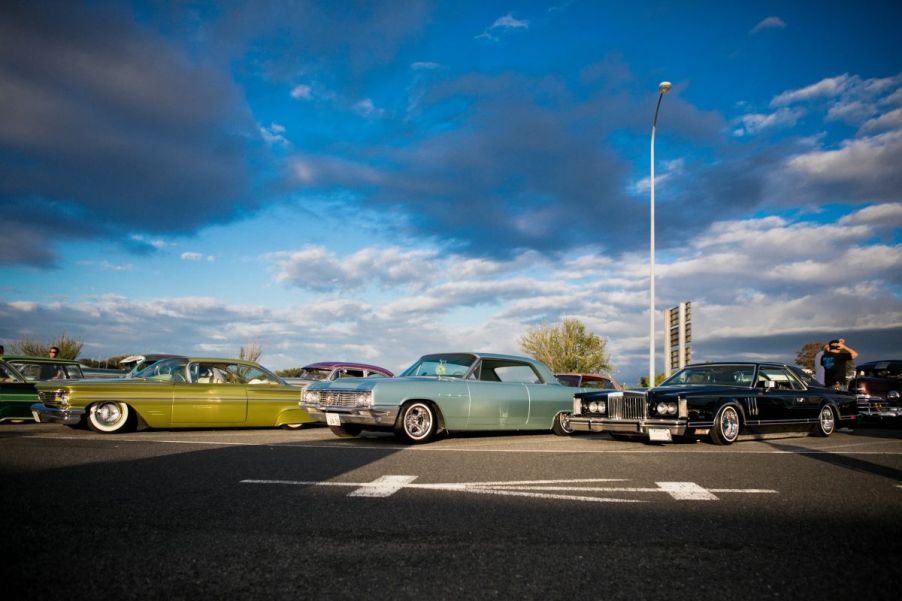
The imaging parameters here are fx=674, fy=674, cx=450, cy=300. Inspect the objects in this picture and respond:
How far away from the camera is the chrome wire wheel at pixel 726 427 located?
10125 mm

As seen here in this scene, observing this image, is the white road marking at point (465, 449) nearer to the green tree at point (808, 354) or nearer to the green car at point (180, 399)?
the green car at point (180, 399)

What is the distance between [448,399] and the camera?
1055 centimetres

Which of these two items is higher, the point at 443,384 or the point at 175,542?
the point at 443,384

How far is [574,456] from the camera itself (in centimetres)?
844

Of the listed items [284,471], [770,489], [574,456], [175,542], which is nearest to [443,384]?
[574,456]

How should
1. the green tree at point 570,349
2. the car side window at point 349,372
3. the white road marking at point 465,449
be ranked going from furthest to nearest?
the green tree at point 570,349 < the car side window at point 349,372 < the white road marking at point 465,449

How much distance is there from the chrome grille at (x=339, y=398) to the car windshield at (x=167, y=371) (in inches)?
120

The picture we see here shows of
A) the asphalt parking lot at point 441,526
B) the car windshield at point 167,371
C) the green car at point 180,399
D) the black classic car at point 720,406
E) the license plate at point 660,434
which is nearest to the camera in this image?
the asphalt parking lot at point 441,526

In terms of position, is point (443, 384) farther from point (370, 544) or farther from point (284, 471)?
point (370, 544)

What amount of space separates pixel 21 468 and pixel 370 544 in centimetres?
464

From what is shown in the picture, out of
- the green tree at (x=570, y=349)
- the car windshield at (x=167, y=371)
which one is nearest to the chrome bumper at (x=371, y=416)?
the car windshield at (x=167, y=371)

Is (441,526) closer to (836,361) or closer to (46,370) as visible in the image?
(46,370)

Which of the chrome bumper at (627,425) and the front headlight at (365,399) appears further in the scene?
the front headlight at (365,399)

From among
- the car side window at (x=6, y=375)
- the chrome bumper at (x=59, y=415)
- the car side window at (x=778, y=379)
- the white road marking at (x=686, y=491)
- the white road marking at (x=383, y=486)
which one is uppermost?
the car side window at (x=778, y=379)
